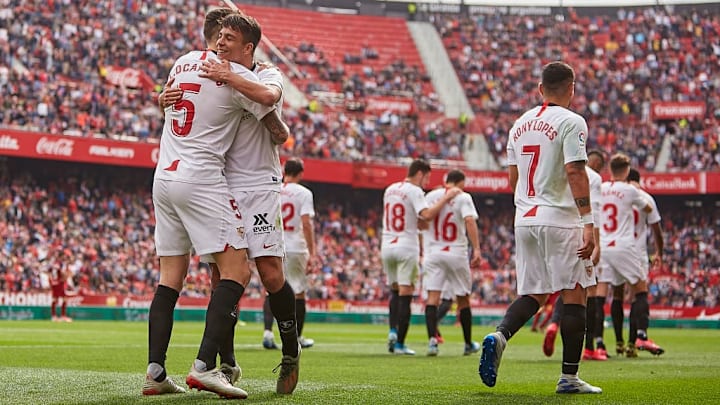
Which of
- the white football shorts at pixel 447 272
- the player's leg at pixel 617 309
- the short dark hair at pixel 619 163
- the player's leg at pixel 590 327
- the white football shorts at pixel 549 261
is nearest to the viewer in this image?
the white football shorts at pixel 549 261

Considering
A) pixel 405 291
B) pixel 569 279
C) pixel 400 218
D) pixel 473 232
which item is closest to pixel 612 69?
pixel 400 218

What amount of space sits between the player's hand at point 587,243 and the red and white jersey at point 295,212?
7.42m

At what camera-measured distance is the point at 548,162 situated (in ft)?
28.4

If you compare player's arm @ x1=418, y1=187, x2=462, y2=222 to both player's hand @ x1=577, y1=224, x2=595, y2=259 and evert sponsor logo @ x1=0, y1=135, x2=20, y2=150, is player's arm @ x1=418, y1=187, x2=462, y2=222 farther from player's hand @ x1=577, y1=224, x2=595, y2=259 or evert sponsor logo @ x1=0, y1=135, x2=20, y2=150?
evert sponsor logo @ x1=0, y1=135, x2=20, y2=150

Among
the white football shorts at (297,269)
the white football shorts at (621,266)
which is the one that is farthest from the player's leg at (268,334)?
the white football shorts at (621,266)

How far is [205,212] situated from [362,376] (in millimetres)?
3392

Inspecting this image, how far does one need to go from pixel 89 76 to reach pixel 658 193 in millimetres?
22607

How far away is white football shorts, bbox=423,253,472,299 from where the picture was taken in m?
15.4

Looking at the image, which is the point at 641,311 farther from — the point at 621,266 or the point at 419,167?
the point at 419,167

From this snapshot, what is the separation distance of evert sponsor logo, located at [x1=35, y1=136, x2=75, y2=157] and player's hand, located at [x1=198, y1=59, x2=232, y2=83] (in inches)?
1177

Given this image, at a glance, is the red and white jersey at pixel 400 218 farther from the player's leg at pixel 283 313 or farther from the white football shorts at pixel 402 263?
the player's leg at pixel 283 313

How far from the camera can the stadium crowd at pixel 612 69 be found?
152ft

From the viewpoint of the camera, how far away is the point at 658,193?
43.9m

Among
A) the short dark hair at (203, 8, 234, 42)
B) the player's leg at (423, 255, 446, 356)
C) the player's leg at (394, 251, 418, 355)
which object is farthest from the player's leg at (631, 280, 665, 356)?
the short dark hair at (203, 8, 234, 42)
